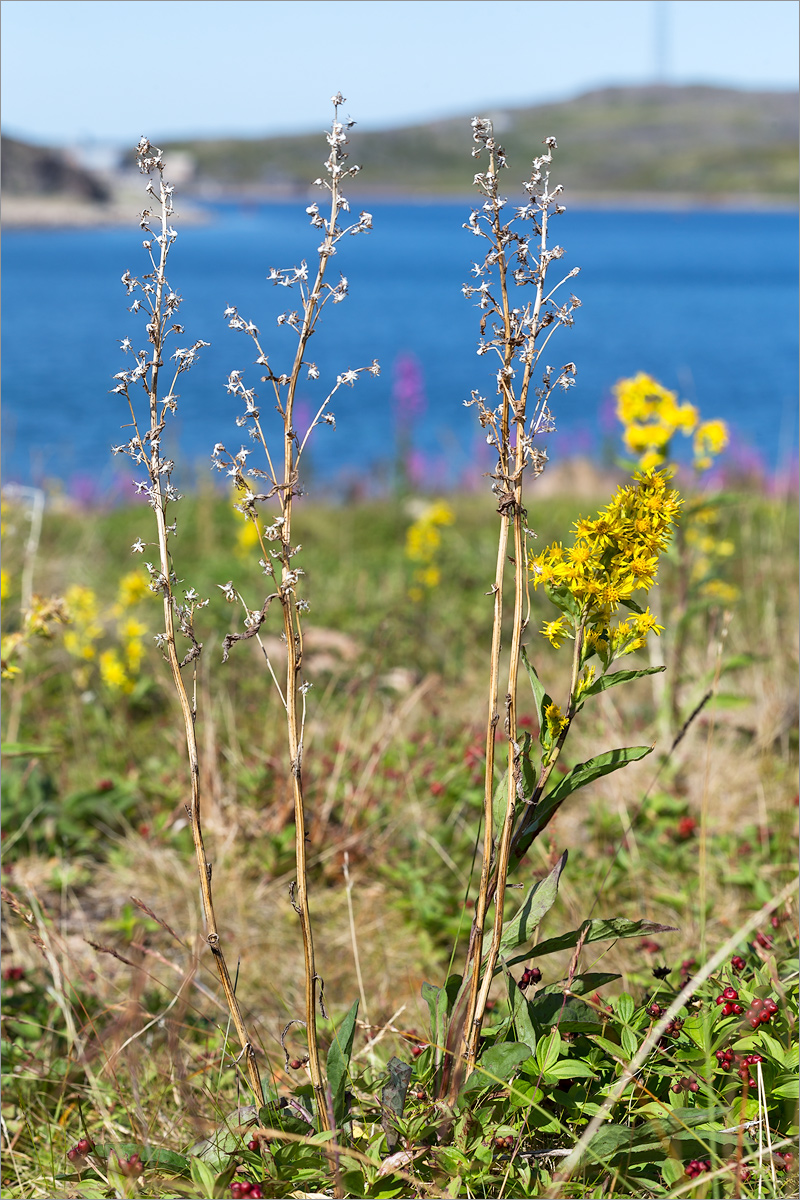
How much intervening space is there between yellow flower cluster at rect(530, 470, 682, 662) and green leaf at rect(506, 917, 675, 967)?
14.9 inches

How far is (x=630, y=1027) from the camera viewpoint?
1471 millimetres

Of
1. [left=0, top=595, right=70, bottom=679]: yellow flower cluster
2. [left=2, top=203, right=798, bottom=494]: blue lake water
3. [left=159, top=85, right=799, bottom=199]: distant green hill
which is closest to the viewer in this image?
[left=0, top=595, right=70, bottom=679]: yellow flower cluster

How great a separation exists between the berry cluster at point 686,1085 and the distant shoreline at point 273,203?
73892mm

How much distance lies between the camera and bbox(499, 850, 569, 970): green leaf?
136 centimetres

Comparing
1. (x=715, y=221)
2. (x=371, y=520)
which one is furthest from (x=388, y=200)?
(x=371, y=520)

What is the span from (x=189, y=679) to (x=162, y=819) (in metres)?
1.05

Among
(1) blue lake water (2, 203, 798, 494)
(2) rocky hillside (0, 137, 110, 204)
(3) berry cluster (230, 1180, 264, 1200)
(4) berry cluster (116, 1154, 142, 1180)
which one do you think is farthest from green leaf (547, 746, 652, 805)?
(2) rocky hillside (0, 137, 110, 204)

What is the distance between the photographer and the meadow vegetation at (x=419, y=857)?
1.33m

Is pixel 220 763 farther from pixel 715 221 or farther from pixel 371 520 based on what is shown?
pixel 715 221

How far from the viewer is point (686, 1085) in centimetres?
148

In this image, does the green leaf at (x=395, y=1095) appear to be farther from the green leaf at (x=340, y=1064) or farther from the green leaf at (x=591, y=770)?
the green leaf at (x=591, y=770)

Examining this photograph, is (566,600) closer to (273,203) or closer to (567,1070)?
(567,1070)

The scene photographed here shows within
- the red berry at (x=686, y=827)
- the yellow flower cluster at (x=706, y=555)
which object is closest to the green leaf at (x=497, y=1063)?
the red berry at (x=686, y=827)

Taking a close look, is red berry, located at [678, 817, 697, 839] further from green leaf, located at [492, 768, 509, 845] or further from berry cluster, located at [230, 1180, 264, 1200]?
berry cluster, located at [230, 1180, 264, 1200]
